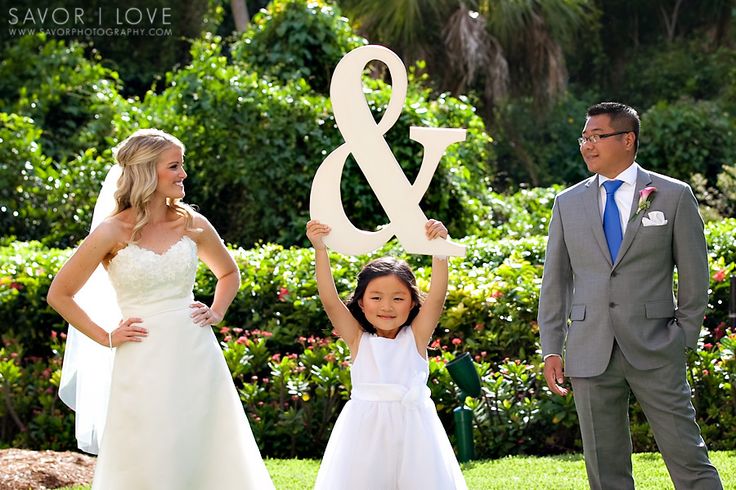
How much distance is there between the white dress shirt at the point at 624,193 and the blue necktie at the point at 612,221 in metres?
0.01

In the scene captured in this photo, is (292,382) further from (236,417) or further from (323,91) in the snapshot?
(323,91)

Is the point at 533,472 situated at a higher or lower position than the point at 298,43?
lower

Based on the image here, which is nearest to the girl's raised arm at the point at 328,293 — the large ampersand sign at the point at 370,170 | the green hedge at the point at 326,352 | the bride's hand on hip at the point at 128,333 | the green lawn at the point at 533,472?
the large ampersand sign at the point at 370,170

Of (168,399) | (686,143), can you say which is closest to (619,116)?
(168,399)

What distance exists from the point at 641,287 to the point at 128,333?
6.53ft

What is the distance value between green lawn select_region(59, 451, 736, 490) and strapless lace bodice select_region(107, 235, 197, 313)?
171 centimetres

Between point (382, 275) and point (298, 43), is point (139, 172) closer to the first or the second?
point (382, 275)

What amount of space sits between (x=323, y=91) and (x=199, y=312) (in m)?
7.92

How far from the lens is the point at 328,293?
4.26 meters

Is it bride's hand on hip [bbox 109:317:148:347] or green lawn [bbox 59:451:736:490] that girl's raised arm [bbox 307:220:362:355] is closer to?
bride's hand on hip [bbox 109:317:148:347]

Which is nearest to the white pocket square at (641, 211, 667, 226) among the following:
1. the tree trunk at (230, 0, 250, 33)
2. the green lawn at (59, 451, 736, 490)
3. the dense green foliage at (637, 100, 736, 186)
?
the green lawn at (59, 451, 736, 490)

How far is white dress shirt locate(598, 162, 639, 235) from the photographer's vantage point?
4484mm

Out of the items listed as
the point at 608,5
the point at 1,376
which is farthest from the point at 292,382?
the point at 608,5

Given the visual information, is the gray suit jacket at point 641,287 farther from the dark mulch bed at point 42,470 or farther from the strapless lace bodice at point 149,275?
the dark mulch bed at point 42,470
